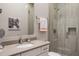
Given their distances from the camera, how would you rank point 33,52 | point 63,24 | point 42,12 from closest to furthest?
point 33,52 → point 42,12 → point 63,24

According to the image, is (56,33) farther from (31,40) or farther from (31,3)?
(31,3)

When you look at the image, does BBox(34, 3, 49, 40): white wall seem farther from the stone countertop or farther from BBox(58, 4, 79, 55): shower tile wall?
BBox(58, 4, 79, 55): shower tile wall

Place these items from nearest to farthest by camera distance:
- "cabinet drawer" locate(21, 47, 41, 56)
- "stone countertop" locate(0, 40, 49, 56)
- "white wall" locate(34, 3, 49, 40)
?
"stone countertop" locate(0, 40, 49, 56) < "cabinet drawer" locate(21, 47, 41, 56) < "white wall" locate(34, 3, 49, 40)

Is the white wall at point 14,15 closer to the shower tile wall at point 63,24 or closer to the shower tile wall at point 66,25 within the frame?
the shower tile wall at point 63,24

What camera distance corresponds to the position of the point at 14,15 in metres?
1.60

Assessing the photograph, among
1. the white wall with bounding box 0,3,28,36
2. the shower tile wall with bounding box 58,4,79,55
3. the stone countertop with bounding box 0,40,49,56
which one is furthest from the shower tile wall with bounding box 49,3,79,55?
the white wall with bounding box 0,3,28,36

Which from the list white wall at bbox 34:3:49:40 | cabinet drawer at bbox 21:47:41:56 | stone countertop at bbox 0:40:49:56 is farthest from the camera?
white wall at bbox 34:3:49:40

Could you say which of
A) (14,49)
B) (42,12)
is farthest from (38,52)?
(42,12)

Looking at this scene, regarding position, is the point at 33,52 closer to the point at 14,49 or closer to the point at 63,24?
the point at 14,49

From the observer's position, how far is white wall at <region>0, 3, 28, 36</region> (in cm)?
153

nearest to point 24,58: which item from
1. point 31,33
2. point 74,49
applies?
point 31,33

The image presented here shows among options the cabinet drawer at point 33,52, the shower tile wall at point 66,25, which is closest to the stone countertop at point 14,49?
the cabinet drawer at point 33,52

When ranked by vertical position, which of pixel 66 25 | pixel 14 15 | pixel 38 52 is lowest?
pixel 38 52

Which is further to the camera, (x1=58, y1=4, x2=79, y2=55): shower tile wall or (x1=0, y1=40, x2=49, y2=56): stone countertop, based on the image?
(x1=58, y1=4, x2=79, y2=55): shower tile wall
